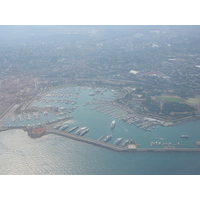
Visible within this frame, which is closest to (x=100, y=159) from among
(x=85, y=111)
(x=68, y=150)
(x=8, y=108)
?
(x=68, y=150)

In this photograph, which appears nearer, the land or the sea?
the sea

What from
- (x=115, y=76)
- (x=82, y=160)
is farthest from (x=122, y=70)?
(x=82, y=160)

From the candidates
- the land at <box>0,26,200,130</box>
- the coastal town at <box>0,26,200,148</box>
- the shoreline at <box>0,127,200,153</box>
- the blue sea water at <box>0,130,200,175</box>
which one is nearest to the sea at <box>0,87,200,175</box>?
the blue sea water at <box>0,130,200,175</box>

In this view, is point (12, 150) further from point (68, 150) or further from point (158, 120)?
point (158, 120)

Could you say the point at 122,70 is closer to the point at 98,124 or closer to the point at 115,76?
the point at 115,76

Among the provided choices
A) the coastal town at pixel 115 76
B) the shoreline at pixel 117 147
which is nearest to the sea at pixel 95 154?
the shoreline at pixel 117 147

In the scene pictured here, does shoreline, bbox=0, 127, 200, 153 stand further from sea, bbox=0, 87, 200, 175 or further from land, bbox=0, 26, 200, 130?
land, bbox=0, 26, 200, 130

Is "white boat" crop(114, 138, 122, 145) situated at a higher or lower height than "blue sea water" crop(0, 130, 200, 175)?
higher
